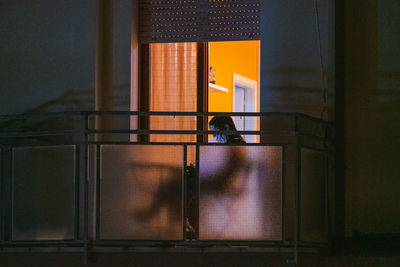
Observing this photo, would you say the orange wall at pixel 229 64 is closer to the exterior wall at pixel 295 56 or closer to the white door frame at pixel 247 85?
the white door frame at pixel 247 85

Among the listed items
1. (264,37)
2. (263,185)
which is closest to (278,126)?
(264,37)

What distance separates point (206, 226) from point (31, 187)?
1927 mm

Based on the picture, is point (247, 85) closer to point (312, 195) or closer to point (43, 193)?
point (312, 195)

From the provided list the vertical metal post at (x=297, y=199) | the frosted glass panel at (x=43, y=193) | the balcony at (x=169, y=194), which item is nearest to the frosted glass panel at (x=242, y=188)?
the balcony at (x=169, y=194)

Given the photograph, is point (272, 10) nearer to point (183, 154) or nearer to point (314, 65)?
point (314, 65)

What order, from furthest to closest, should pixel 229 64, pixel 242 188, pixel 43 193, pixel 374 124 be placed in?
pixel 229 64 → pixel 374 124 → pixel 43 193 → pixel 242 188

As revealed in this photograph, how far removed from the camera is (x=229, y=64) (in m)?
8.82

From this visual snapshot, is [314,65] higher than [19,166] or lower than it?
higher

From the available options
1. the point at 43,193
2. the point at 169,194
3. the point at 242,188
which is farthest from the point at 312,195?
the point at 43,193

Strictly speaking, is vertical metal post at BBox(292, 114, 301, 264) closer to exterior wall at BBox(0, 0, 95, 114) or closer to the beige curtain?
the beige curtain

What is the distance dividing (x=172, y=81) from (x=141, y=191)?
266 centimetres

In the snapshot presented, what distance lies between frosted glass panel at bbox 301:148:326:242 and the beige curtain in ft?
7.58

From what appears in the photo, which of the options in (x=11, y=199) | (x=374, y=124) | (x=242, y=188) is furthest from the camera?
(x=374, y=124)

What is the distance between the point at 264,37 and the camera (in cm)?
702
